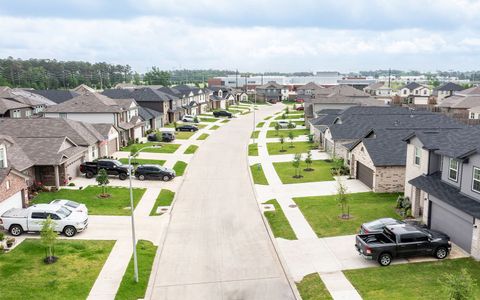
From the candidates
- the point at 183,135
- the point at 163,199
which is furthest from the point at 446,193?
the point at 183,135

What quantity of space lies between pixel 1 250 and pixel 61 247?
311cm

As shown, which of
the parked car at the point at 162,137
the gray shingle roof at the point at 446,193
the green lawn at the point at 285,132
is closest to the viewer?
the gray shingle roof at the point at 446,193

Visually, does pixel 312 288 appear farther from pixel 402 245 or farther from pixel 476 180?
pixel 476 180

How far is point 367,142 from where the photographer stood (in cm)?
3694

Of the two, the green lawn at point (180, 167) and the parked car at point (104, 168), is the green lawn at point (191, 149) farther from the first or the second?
the parked car at point (104, 168)

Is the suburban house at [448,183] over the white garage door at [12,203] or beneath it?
over

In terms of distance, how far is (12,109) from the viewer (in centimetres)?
6538

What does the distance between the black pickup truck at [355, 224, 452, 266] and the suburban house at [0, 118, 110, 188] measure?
26147mm

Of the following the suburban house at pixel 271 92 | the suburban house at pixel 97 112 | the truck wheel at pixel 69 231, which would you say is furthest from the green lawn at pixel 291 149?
the suburban house at pixel 271 92

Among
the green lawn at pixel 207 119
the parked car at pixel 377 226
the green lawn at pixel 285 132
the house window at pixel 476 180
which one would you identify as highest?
the house window at pixel 476 180

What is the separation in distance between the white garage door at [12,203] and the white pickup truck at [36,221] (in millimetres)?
1127

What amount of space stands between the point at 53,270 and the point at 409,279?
17217 millimetres

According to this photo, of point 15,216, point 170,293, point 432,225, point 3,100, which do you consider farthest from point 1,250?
point 3,100

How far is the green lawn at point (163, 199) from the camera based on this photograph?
104 feet
